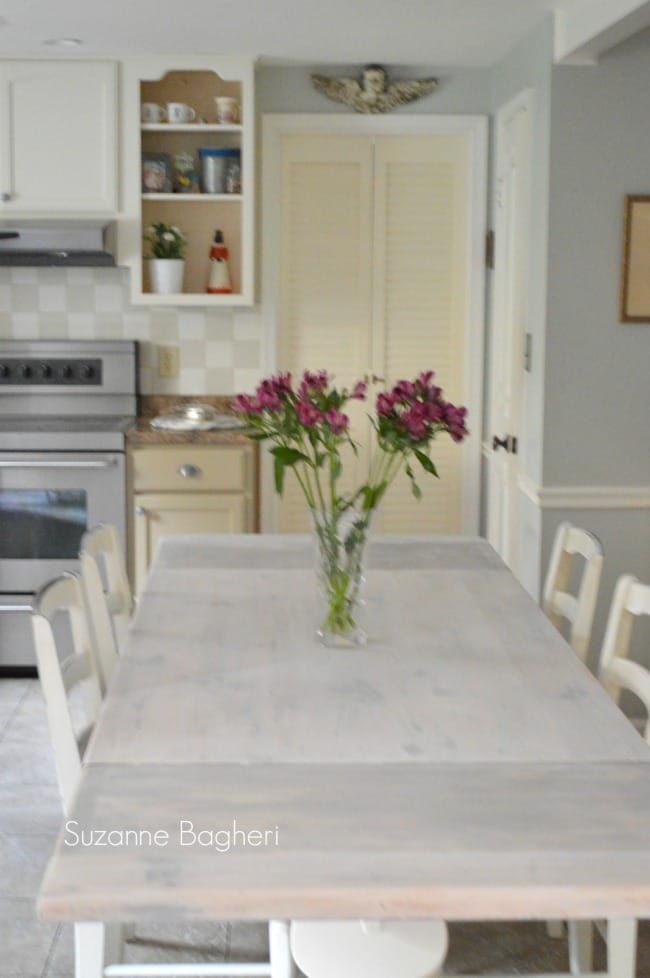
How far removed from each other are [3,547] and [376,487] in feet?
8.36

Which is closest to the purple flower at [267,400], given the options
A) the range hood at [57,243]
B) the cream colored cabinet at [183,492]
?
the cream colored cabinet at [183,492]

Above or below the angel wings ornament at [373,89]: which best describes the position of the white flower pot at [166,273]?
below

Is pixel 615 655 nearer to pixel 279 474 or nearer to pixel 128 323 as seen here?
pixel 279 474

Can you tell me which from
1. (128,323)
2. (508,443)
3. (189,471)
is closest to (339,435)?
(508,443)

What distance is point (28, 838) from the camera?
329cm

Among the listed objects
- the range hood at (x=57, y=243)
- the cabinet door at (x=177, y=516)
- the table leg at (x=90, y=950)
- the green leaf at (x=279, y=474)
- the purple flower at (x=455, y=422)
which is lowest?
the table leg at (x=90, y=950)

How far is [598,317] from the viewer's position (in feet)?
12.9

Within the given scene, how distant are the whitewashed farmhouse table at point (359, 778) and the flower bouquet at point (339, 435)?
0.12 meters

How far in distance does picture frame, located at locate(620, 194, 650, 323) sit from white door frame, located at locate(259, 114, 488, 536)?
1112 millimetres

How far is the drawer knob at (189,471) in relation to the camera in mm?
4609

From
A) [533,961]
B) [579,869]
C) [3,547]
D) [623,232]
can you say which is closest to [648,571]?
[623,232]

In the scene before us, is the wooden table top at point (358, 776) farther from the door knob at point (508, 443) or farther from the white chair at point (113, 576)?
the door knob at point (508, 443)

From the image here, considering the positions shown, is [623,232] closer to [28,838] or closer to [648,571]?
[648,571]

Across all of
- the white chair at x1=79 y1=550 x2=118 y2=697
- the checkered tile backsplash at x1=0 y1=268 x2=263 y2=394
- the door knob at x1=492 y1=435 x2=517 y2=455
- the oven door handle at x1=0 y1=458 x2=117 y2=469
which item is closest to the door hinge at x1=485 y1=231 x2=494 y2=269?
the door knob at x1=492 y1=435 x2=517 y2=455
